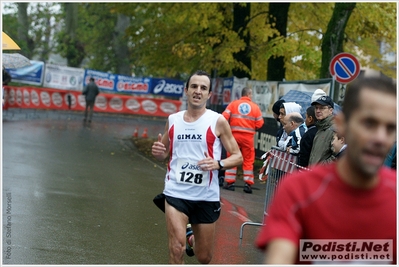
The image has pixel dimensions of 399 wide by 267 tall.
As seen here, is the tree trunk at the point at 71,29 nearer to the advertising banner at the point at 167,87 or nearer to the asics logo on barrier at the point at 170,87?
the advertising banner at the point at 167,87

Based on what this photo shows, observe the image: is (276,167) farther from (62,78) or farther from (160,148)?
(62,78)

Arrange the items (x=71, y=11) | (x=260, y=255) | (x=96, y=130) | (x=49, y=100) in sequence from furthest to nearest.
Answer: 1. (x=71, y=11)
2. (x=49, y=100)
3. (x=96, y=130)
4. (x=260, y=255)

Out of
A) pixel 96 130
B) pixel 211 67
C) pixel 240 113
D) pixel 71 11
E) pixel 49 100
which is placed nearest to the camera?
pixel 240 113

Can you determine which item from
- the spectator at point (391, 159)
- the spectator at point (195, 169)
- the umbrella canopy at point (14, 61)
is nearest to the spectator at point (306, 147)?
the spectator at point (391, 159)

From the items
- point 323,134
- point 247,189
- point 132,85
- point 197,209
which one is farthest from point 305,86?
point 132,85

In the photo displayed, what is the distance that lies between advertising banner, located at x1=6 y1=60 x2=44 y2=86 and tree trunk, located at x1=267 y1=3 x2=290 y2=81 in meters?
17.1

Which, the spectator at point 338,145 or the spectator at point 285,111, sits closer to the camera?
the spectator at point 338,145

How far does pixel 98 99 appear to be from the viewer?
4144cm

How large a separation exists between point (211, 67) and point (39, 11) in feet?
119

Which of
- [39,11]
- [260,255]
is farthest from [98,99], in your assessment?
[260,255]

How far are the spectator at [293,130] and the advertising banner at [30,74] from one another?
91.2ft

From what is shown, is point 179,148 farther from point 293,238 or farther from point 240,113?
point 240,113

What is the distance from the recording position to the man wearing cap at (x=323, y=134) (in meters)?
8.62

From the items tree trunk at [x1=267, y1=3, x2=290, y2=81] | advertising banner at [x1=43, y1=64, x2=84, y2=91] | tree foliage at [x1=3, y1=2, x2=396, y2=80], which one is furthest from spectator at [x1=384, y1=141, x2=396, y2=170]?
advertising banner at [x1=43, y1=64, x2=84, y2=91]
